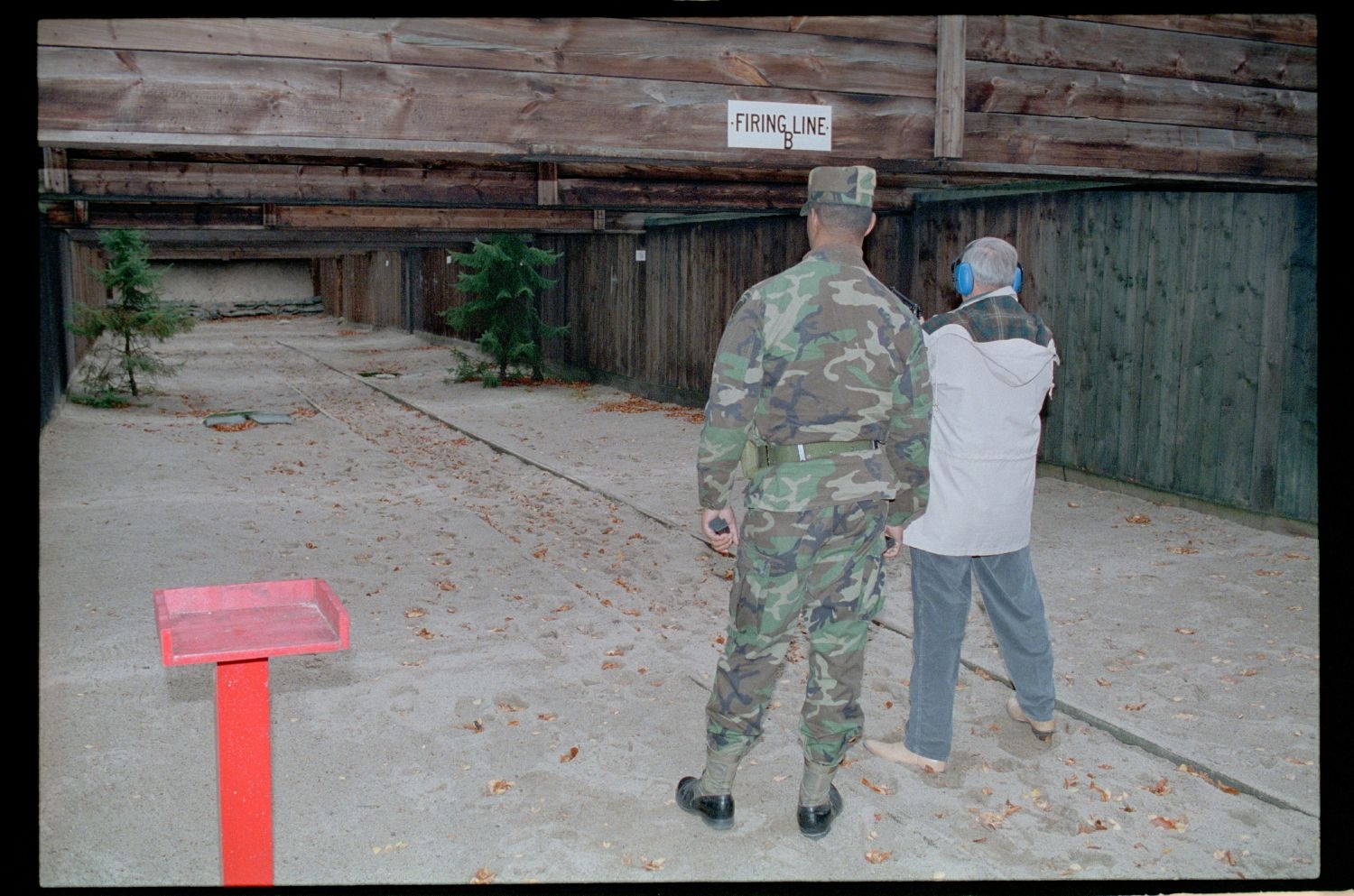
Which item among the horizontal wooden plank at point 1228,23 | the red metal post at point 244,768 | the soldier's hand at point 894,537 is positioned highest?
the horizontal wooden plank at point 1228,23

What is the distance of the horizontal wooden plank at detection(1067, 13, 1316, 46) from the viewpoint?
6.42m

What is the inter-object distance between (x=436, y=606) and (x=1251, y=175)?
17.5 feet

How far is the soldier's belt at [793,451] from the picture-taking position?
370 cm

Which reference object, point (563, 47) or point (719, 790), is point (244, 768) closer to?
point (719, 790)

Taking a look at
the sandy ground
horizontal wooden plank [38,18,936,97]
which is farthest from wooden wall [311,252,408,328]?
horizontal wooden plank [38,18,936,97]

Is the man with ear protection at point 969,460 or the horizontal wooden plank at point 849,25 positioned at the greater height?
the horizontal wooden plank at point 849,25

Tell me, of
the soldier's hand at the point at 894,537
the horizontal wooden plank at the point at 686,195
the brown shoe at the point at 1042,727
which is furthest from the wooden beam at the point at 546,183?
the soldier's hand at the point at 894,537

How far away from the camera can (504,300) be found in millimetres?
20062

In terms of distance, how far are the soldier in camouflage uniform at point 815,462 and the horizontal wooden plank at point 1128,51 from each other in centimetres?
289

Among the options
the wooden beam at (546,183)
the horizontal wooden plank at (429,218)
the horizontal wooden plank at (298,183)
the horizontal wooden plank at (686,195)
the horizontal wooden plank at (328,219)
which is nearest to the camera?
the horizontal wooden plank at (298,183)

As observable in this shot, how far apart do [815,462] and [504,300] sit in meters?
16.9

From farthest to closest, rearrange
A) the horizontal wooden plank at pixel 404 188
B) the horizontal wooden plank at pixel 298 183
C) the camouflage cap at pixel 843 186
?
1. the horizontal wooden plank at pixel 404 188
2. the horizontal wooden plank at pixel 298 183
3. the camouflage cap at pixel 843 186

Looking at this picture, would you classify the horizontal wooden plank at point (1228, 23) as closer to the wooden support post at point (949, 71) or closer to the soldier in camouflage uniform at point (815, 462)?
the wooden support post at point (949, 71)

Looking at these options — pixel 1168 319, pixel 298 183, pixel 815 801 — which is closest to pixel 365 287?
pixel 298 183
